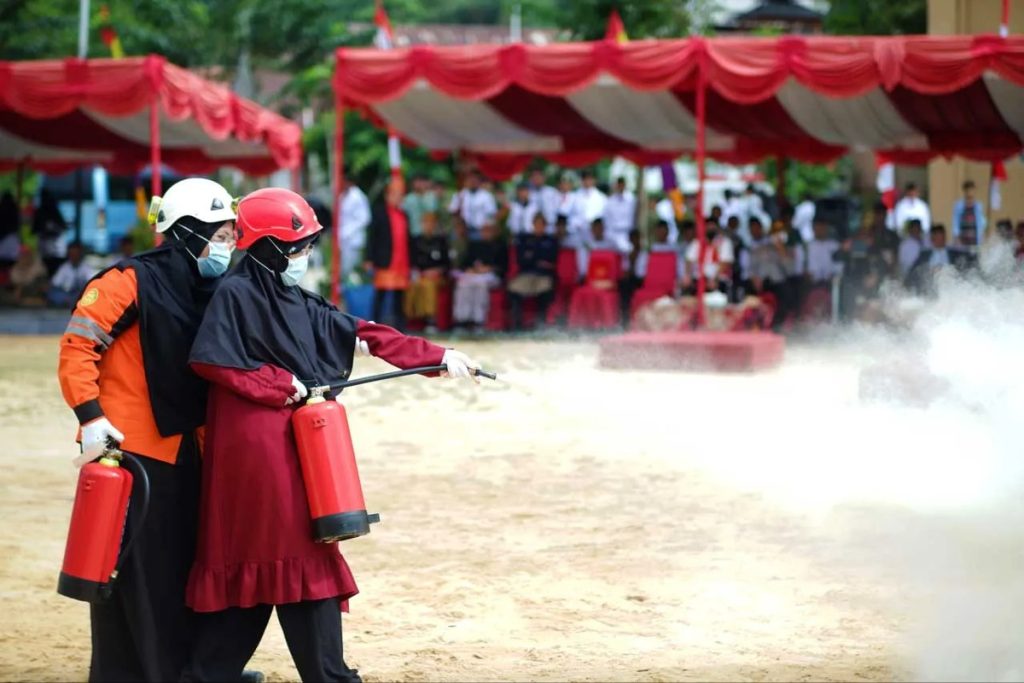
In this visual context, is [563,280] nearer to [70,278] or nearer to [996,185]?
[996,185]

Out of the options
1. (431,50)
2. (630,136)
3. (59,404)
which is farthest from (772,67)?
(59,404)

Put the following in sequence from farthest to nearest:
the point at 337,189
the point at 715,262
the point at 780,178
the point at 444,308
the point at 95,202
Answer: the point at 95,202
the point at 780,178
the point at 444,308
the point at 337,189
the point at 715,262

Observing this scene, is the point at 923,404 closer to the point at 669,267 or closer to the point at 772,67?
the point at 772,67

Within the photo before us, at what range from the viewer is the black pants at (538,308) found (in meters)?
18.9

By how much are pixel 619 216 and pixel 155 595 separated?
627 inches

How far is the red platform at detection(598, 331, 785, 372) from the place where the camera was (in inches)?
565

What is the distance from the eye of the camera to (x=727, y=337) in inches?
579

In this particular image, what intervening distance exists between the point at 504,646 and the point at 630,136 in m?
15.1

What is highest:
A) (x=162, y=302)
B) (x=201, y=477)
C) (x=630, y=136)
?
(x=630, y=136)

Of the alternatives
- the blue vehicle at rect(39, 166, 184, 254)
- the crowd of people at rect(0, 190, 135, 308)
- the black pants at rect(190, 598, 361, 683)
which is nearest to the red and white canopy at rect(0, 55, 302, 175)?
the crowd of people at rect(0, 190, 135, 308)

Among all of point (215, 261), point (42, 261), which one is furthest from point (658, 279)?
point (215, 261)

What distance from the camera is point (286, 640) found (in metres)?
4.68

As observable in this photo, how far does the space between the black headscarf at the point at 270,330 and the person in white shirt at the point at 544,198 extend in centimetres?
1555

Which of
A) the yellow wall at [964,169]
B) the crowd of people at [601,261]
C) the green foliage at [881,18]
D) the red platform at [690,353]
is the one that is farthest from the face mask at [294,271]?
the green foliage at [881,18]
